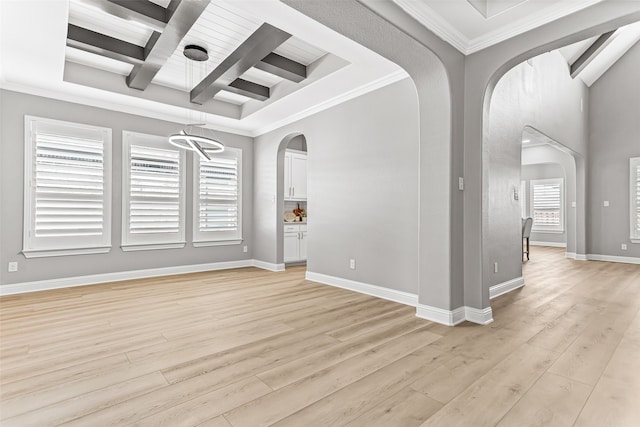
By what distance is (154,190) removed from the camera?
215 inches

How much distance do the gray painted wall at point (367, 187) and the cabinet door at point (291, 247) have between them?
119 cm

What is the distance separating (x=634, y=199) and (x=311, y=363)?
8328 mm

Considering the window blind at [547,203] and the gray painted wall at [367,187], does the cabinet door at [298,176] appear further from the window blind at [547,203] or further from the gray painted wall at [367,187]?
the window blind at [547,203]

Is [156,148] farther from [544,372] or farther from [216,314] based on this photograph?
[544,372]

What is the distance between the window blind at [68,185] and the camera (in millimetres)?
4484

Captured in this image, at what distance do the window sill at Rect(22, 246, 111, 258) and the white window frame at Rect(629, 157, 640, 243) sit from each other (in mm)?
10084

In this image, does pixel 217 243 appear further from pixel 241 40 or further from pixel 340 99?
pixel 241 40

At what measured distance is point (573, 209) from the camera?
798cm

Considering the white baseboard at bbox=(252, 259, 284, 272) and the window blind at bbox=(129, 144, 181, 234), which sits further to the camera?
the white baseboard at bbox=(252, 259, 284, 272)

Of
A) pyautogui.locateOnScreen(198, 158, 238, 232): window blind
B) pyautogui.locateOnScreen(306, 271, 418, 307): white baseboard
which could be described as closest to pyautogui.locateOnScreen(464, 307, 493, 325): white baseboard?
pyautogui.locateOnScreen(306, 271, 418, 307): white baseboard

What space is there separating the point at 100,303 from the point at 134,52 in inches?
117

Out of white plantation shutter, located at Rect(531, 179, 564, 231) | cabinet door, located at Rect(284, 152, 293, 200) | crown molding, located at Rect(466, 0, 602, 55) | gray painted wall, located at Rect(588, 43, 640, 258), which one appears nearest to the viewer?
crown molding, located at Rect(466, 0, 602, 55)

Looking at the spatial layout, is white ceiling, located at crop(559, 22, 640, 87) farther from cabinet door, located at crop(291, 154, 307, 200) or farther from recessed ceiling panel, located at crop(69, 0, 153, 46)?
recessed ceiling panel, located at crop(69, 0, 153, 46)

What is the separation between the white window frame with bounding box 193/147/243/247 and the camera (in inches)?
235
